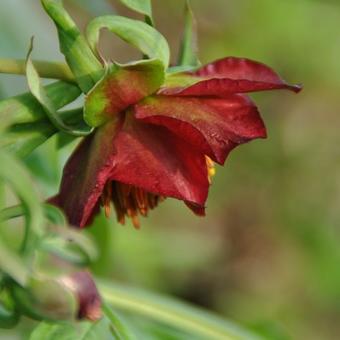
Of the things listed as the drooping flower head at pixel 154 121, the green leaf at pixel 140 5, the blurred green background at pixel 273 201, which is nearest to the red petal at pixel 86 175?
the drooping flower head at pixel 154 121

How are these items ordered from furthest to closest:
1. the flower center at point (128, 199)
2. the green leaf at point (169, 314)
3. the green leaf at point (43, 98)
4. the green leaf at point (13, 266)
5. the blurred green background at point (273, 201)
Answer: the blurred green background at point (273, 201), the green leaf at point (169, 314), the flower center at point (128, 199), the green leaf at point (43, 98), the green leaf at point (13, 266)

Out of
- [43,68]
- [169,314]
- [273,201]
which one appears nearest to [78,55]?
[43,68]

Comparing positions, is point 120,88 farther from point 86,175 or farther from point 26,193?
point 26,193

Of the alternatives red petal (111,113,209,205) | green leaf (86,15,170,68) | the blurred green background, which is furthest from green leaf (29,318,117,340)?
the blurred green background

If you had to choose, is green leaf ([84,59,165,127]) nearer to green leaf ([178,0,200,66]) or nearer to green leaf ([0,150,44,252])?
green leaf ([178,0,200,66])

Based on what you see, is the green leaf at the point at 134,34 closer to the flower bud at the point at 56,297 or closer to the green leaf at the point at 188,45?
the green leaf at the point at 188,45

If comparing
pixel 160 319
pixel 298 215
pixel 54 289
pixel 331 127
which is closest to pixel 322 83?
pixel 331 127
